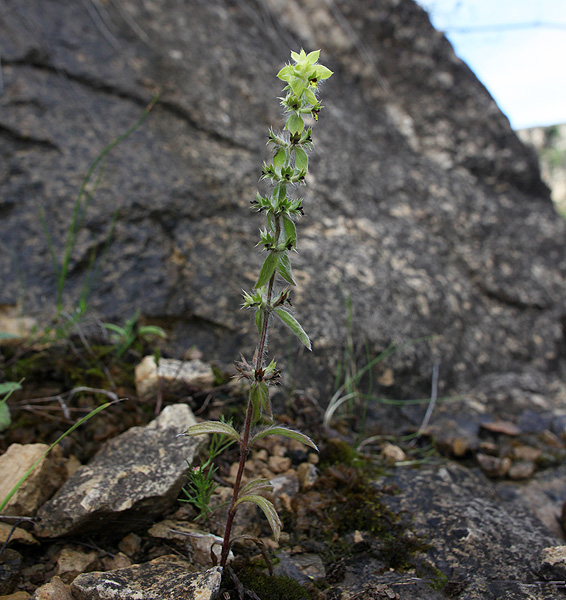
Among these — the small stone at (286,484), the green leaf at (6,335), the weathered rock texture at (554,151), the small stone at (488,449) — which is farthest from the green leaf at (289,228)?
the weathered rock texture at (554,151)

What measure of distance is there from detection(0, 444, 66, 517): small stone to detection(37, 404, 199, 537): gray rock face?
0.09m

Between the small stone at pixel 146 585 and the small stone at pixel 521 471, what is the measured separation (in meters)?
1.88

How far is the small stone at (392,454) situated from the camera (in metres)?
2.50

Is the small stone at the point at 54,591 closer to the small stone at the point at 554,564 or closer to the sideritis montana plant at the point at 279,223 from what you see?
the sideritis montana plant at the point at 279,223

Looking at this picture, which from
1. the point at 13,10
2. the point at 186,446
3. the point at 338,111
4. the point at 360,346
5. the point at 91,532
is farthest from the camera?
the point at 338,111

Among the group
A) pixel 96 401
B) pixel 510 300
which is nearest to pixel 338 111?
pixel 510 300

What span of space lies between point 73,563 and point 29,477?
0.38 m

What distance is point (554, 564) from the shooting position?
5.66ft

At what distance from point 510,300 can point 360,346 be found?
183cm

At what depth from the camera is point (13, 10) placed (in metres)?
3.46

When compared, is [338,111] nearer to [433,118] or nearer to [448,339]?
[433,118]

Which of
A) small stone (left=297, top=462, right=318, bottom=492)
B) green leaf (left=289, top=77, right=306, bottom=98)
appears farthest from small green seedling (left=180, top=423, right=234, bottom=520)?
green leaf (left=289, top=77, right=306, bottom=98)

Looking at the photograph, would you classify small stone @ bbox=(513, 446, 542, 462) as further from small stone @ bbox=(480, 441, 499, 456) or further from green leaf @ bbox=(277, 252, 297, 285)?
green leaf @ bbox=(277, 252, 297, 285)

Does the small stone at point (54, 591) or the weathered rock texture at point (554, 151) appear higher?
the weathered rock texture at point (554, 151)
